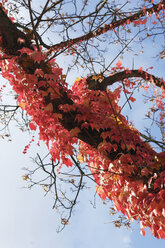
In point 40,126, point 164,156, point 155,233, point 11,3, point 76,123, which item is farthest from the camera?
point 11,3

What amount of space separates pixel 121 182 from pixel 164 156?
2.42 feet

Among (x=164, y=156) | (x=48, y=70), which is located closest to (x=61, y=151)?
(x=48, y=70)

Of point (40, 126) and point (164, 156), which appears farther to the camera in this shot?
point (40, 126)

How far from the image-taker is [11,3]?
241 inches

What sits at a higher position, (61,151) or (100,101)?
(100,101)

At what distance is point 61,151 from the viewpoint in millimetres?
4098

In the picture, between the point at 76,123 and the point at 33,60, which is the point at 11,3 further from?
the point at 76,123

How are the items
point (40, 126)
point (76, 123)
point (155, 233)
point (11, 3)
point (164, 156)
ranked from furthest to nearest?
1. point (11, 3)
2. point (40, 126)
3. point (76, 123)
4. point (164, 156)
5. point (155, 233)

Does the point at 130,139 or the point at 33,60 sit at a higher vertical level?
the point at 33,60

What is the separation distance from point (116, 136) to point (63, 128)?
0.91 meters

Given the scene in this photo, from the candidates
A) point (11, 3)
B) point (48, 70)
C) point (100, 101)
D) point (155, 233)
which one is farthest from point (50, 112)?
point (11, 3)

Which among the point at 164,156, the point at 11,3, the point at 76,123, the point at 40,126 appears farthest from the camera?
the point at 11,3

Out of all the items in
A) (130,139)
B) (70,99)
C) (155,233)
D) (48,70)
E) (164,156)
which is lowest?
(155,233)

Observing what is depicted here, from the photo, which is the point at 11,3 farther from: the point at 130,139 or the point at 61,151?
the point at 130,139
